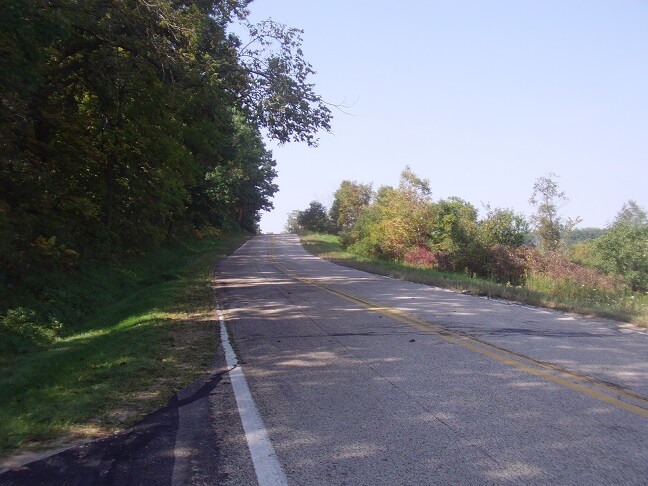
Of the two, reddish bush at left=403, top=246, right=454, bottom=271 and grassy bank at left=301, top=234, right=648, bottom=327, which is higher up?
reddish bush at left=403, top=246, right=454, bottom=271

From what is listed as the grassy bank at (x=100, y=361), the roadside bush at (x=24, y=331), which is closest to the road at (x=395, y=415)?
the grassy bank at (x=100, y=361)

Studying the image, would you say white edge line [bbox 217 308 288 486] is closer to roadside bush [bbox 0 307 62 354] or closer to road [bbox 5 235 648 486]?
road [bbox 5 235 648 486]

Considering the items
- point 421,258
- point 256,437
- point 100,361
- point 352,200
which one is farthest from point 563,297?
point 352,200

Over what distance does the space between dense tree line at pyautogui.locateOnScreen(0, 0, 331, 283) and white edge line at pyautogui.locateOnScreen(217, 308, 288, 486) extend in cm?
725

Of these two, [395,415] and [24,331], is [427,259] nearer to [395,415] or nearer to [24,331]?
[24,331]

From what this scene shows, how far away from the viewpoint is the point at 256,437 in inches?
205

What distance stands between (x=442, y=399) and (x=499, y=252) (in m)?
26.8

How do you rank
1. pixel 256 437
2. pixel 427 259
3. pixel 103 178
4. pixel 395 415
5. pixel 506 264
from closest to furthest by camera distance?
pixel 256 437
pixel 395 415
pixel 103 178
pixel 506 264
pixel 427 259

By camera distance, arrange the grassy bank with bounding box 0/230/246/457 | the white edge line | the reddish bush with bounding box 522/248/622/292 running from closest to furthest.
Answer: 1. the white edge line
2. the grassy bank with bounding box 0/230/246/457
3. the reddish bush with bounding box 522/248/622/292

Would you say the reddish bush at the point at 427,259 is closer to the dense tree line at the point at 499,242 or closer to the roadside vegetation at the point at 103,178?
the dense tree line at the point at 499,242

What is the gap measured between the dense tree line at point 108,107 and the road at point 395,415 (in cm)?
644

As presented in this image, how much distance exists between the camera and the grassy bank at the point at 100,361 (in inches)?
229

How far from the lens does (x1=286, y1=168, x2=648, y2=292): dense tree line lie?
1223 inches

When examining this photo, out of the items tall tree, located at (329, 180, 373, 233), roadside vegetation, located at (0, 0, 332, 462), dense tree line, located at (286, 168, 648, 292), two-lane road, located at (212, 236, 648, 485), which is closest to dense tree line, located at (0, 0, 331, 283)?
roadside vegetation, located at (0, 0, 332, 462)
